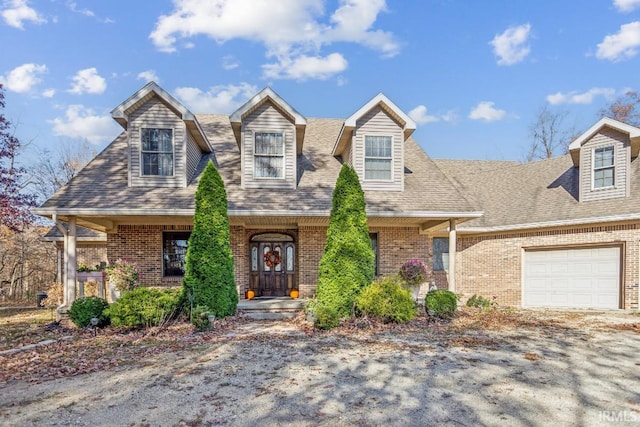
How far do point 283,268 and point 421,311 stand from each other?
→ 5091 mm

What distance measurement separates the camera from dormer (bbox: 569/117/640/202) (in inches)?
462

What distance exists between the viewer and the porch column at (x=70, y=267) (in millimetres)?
9734

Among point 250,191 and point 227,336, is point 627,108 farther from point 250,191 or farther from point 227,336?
point 227,336

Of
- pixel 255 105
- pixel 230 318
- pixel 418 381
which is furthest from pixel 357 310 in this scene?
pixel 255 105

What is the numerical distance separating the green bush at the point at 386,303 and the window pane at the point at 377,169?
4165 millimetres

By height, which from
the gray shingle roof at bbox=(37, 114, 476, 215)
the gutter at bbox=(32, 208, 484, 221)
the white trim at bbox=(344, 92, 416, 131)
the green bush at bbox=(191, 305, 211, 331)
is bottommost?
the green bush at bbox=(191, 305, 211, 331)

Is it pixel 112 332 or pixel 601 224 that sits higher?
pixel 601 224

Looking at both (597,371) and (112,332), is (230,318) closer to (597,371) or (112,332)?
(112,332)

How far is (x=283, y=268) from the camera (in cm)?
1302

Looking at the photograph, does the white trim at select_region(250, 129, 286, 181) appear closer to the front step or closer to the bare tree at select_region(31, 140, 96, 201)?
the front step

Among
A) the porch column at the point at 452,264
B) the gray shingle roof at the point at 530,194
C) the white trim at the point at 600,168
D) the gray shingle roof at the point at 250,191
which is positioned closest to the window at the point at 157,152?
the gray shingle roof at the point at 250,191

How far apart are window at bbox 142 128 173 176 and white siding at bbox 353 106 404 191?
5630 mm

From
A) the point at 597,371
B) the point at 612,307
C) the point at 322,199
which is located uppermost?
the point at 322,199

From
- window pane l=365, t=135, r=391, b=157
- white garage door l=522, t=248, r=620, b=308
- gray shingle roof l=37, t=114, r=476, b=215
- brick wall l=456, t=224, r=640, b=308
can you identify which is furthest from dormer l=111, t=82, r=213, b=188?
white garage door l=522, t=248, r=620, b=308
